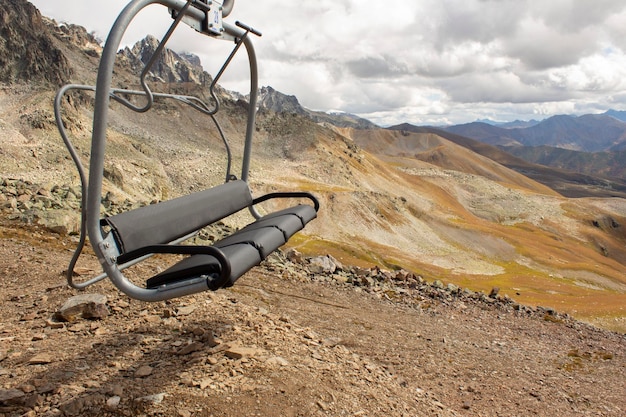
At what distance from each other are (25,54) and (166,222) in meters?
65.9

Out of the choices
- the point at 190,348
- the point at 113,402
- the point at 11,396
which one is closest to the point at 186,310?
the point at 190,348

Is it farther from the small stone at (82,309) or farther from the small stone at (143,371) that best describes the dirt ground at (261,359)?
the small stone at (82,309)

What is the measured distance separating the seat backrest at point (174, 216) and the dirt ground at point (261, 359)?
1.60 meters

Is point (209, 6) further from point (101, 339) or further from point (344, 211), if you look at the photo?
point (344, 211)

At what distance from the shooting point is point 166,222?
537 cm

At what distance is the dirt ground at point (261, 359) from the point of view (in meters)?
4.90

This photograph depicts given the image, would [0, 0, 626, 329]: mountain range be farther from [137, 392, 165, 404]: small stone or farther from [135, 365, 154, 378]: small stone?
[137, 392, 165, 404]: small stone

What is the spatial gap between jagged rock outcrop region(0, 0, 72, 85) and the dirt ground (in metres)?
56.0

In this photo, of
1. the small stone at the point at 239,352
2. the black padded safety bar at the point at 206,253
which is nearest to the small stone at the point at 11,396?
the black padded safety bar at the point at 206,253

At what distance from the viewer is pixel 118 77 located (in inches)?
3110

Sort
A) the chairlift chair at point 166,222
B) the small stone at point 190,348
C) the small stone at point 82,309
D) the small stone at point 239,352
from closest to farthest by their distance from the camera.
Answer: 1. the chairlift chair at point 166,222
2. the small stone at point 239,352
3. the small stone at point 190,348
4. the small stone at point 82,309

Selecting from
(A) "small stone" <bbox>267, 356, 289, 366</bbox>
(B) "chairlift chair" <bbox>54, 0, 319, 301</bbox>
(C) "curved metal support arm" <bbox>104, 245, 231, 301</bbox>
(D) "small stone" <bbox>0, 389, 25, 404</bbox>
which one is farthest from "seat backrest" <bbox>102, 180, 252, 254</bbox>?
(A) "small stone" <bbox>267, 356, 289, 366</bbox>

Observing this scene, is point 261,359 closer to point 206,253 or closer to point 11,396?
point 206,253

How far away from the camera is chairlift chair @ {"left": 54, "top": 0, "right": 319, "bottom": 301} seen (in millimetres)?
3834
